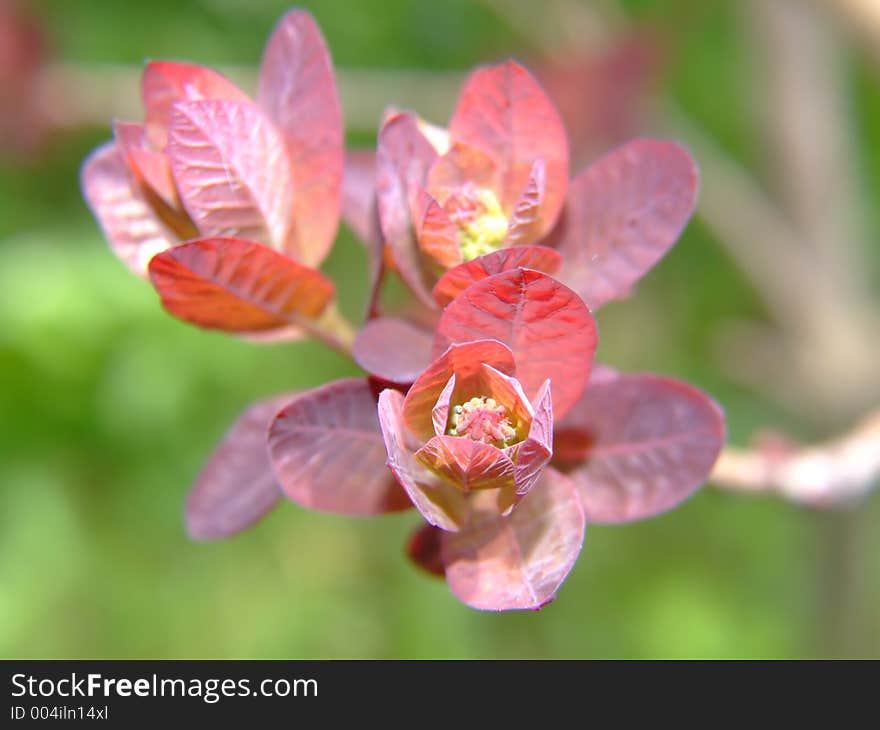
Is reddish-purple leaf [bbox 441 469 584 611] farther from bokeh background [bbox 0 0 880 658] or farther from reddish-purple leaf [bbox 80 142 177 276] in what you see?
bokeh background [bbox 0 0 880 658]

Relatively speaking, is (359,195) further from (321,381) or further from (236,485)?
(321,381)

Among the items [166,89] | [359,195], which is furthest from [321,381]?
[166,89]

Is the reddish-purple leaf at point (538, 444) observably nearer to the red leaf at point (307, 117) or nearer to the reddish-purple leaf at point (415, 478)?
the reddish-purple leaf at point (415, 478)

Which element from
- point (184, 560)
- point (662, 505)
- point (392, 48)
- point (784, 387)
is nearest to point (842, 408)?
point (784, 387)

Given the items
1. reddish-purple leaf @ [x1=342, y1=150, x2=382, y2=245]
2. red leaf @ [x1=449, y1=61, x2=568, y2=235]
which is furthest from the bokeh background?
red leaf @ [x1=449, y1=61, x2=568, y2=235]

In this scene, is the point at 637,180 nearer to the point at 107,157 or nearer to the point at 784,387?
the point at 107,157

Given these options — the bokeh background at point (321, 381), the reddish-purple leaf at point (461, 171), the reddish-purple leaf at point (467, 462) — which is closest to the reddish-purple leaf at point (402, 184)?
the reddish-purple leaf at point (461, 171)
